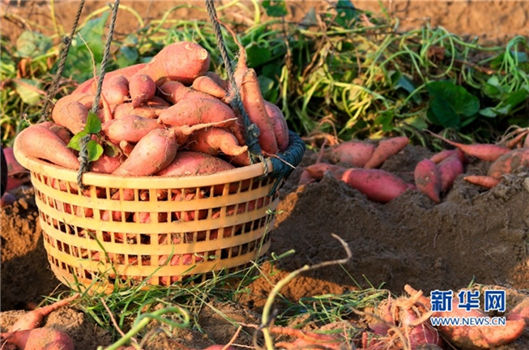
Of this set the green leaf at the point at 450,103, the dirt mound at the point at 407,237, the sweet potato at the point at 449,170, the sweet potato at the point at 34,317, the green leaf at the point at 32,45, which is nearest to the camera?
the sweet potato at the point at 34,317

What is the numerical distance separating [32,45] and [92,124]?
8.05 feet

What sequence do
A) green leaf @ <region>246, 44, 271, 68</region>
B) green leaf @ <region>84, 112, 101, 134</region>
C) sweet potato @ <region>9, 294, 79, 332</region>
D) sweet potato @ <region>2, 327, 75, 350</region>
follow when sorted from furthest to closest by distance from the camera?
green leaf @ <region>246, 44, 271, 68</region> < green leaf @ <region>84, 112, 101, 134</region> < sweet potato @ <region>9, 294, 79, 332</region> < sweet potato @ <region>2, 327, 75, 350</region>

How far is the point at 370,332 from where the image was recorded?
185 cm

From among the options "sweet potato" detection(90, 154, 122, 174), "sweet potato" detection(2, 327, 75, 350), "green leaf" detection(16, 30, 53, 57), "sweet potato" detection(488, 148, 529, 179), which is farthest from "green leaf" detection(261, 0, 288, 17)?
"sweet potato" detection(2, 327, 75, 350)

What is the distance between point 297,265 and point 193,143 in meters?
0.74

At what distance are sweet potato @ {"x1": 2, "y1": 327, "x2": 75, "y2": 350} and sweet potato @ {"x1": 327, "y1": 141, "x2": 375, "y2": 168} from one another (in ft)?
6.01

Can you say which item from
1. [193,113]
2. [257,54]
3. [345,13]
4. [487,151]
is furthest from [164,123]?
[345,13]

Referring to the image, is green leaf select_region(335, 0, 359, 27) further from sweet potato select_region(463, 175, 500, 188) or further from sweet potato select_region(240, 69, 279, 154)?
sweet potato select_region(240, 69, 279, 154)

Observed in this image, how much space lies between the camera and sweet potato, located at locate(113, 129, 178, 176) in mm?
2102

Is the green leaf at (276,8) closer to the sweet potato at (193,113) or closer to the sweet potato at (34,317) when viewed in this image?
the sweet potato at (193,113)

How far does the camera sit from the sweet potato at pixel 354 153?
3467mm

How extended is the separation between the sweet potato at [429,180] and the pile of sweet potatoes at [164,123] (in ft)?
2.71

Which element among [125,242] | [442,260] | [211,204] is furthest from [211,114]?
[442,260]

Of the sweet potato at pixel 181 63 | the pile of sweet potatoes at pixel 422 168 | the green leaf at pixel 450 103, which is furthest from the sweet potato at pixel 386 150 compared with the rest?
the sweet potato at pixel 181 63
